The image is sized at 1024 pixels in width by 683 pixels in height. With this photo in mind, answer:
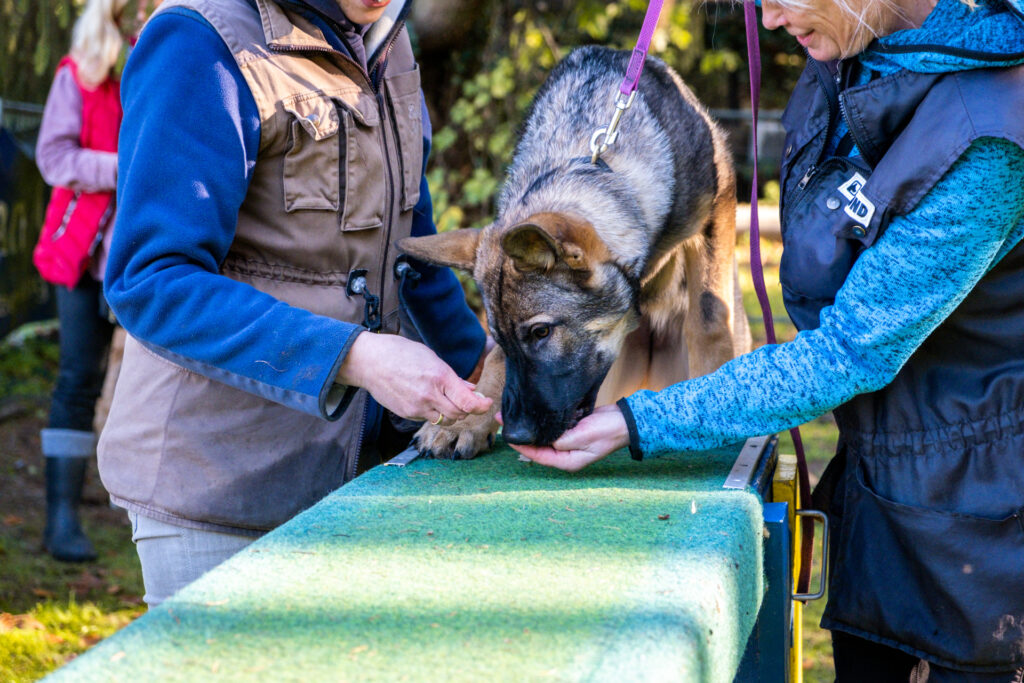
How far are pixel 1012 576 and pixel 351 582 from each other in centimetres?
144

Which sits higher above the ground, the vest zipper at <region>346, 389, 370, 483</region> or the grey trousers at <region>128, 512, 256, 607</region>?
the vest zipper at <region>346, 389, 370, 483</region>

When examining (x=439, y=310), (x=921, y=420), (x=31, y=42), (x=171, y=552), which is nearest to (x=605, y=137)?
(x=439, y=310)

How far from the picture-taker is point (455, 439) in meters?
2.74

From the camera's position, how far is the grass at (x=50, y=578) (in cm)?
426

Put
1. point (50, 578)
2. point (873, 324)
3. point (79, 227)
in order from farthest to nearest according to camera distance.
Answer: point (79, 227) < point (50, 578) < point (873, 324)

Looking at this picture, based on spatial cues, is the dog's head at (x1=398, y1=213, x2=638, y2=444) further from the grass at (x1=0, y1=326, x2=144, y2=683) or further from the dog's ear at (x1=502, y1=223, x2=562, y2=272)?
the grass at (x1=0, y1=326, x2=144, y2=683)

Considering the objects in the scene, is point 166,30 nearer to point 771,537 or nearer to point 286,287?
point 286,287

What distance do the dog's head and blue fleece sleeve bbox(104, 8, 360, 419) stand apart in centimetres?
64

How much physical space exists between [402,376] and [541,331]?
2.89 ft

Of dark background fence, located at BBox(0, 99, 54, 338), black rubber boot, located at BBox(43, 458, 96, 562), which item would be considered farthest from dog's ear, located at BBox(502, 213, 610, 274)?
dark background fence, located at BBox(0, 99, 54, 338)

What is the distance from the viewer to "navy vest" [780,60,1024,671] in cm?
200

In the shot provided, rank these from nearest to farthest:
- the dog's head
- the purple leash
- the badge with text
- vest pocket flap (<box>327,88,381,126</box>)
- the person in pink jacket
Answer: the badge with text, vest pocket flap (<box>327,88,381,126</box>), the purple leash, the dog's head, the person in pink jacket

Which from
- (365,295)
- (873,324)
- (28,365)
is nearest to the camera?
(873,324)

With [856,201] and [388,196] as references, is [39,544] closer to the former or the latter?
[388,196]
